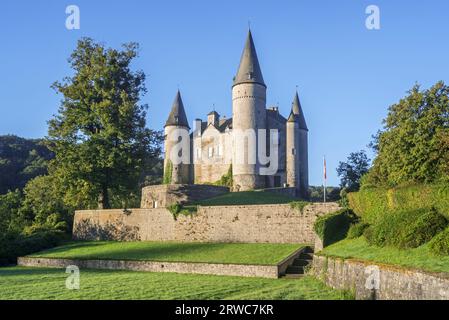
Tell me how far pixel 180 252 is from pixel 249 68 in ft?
104

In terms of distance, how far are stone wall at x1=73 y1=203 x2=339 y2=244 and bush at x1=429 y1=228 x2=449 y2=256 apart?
538 inches

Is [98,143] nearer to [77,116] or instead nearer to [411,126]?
[77,116]

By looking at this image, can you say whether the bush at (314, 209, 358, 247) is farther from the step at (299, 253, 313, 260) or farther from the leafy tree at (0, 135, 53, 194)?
the leafy tree at (0, 135, 53, 194)

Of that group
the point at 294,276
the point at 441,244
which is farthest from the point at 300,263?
the point at 441,244

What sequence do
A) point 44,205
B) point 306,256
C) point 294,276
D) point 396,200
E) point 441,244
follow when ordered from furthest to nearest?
1. point 44,205
2. point 306,256
3. point 294,276
4. point 396,200
5. point 441,244

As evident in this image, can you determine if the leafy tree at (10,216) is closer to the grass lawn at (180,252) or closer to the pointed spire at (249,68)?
the grass lawn at (180,252)

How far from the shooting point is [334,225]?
2775cm

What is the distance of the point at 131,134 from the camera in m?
41.9

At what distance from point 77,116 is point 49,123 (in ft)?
9.23

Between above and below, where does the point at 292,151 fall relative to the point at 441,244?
above
